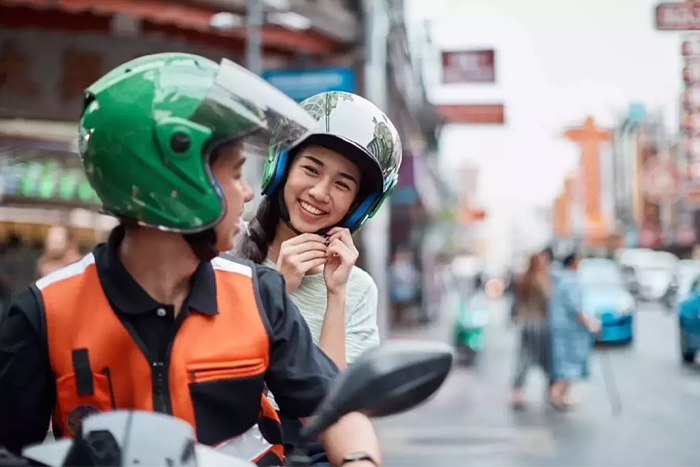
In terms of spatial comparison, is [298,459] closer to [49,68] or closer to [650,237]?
[49,68]

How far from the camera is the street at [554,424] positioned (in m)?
8.75

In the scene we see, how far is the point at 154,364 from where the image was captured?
1737 mm

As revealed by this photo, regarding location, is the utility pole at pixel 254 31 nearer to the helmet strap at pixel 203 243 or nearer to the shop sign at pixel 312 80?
the shop sign at pixel 312 80

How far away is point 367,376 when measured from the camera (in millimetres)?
1492

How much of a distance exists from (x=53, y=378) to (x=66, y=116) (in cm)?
1363

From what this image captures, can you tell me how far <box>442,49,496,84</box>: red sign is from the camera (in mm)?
17906

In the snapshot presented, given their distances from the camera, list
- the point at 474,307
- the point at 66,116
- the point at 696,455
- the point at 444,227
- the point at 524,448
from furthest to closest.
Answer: the point at 444,227 → the point at 474,307 → the point at 66,116 → the point at 524,448 → the point at 696,455

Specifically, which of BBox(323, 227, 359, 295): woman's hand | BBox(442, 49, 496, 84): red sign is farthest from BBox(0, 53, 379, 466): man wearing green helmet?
BBox(442, 49, 496, 84): red sign

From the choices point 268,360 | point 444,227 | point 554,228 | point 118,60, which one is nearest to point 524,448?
point 268,360

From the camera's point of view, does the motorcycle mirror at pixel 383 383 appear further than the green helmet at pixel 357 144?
No

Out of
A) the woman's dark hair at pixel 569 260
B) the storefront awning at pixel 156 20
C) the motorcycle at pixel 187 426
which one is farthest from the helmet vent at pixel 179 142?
the storefront awning at pixel 156 20

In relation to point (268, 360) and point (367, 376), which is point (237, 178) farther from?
point (367, 376)

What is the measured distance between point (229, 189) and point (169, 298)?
216mm

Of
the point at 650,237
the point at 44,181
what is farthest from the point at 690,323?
the point at 650,237
